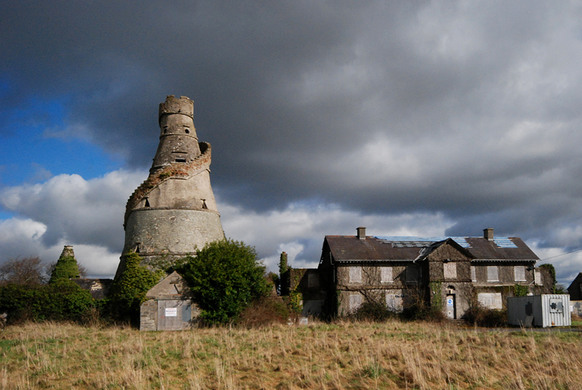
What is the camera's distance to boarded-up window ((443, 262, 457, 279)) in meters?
34.2

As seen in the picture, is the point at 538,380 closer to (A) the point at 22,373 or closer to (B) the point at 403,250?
(A) the point at 22,373

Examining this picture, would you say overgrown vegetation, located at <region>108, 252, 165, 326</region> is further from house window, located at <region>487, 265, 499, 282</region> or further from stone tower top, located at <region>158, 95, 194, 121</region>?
house window, located at <region>487, 265, 499, 282</region>

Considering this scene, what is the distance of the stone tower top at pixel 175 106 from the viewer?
33656 millimetres

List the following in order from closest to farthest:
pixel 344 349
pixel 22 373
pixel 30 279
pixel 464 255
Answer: pixel 22 373
pixel 344 349
pixel 464 255
pixel 30 279

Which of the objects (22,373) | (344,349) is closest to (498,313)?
(344,349)

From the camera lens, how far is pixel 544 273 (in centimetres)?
3800

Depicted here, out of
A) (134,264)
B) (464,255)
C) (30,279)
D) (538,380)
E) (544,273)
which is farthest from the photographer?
(30,279)

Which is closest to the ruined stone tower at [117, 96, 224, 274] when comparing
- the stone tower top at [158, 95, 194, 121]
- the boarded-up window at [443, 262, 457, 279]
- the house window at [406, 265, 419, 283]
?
the stone tower top at [158, 95, 194, 121]

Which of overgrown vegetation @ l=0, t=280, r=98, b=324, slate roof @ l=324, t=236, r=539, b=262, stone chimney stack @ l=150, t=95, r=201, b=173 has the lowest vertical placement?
overgrown vegetation @ l=0, t=280, r=98, b=324

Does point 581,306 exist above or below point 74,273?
below

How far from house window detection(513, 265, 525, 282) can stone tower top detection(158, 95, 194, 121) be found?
27.9 meters

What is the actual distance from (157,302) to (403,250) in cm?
1962

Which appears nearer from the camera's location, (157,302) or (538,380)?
(538,380)

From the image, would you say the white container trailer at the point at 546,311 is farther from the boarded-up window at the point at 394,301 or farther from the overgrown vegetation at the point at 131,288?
the overgrown vegetation at the point at 131,288
